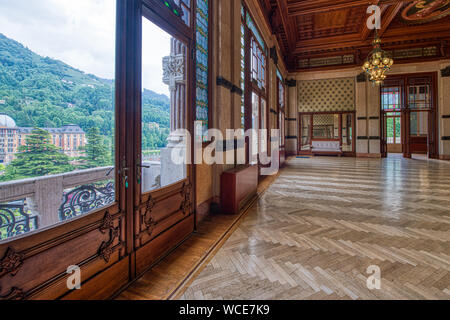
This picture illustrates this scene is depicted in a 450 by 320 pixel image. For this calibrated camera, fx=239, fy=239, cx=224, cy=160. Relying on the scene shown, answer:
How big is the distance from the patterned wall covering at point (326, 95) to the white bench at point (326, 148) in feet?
5.74

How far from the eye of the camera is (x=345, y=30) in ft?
31.6

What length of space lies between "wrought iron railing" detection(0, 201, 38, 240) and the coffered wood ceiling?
6.52m

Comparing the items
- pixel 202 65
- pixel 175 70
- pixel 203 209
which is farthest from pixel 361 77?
pixel 175 70

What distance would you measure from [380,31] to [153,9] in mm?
10508

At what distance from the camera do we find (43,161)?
1.35 m

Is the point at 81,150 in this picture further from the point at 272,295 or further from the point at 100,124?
the point at 272,295

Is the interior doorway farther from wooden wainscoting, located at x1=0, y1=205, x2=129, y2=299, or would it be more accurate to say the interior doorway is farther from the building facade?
the building facade

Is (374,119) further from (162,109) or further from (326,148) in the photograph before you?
(162,109)

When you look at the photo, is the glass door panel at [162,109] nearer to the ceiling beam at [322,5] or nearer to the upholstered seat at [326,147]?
the ceiling beam at [322,5]

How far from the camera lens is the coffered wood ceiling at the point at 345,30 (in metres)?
7.28

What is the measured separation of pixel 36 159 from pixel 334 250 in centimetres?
250

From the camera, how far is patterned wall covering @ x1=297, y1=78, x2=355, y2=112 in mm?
12031

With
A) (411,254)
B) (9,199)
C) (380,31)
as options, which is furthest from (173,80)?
(380,31)

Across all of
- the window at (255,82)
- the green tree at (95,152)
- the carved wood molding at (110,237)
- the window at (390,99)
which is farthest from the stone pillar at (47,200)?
the window at (390,99)
